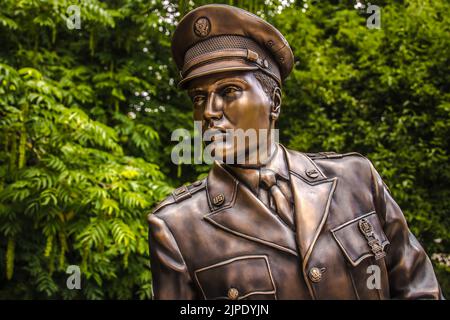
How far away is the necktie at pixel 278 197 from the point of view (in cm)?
225

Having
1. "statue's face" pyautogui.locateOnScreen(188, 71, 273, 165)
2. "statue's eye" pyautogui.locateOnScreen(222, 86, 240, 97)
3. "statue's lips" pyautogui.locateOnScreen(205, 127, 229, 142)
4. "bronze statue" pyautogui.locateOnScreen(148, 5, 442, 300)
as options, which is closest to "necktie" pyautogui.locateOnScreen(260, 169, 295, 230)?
"bronze statue" pyautogui.locateOnScreen(148, 5, 442, 300)

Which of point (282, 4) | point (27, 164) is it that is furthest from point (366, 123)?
point (27, 164)

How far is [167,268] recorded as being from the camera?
2221mm

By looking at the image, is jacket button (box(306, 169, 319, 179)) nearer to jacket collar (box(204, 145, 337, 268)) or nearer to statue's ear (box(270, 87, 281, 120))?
jacket collar (box(204, 145, 337, 268))

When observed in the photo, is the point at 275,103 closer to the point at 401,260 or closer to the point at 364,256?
the point at 364,256

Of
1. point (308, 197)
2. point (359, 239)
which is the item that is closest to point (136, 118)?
point (308, 197)

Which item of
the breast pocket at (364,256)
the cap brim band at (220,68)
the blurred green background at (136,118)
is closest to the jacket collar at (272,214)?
the breast pocket at (364,256)

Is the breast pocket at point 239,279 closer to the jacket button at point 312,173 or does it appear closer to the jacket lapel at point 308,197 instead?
the jacket lapel at point 308,197

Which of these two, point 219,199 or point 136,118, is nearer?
point 219,199

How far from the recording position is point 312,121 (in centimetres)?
705

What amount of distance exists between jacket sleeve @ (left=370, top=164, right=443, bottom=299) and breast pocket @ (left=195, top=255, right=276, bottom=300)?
20.8 inches

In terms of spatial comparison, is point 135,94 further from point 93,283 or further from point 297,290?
point 297,290

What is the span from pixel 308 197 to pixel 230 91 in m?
0.50

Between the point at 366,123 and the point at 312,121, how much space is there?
2.11 ft
